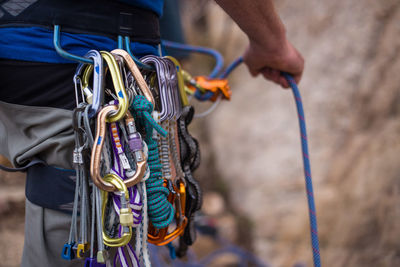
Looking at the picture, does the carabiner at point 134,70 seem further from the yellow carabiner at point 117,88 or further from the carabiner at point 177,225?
the carabiner at point 177,225

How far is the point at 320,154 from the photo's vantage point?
6.81 feet

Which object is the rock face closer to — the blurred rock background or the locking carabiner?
the blurred rock background

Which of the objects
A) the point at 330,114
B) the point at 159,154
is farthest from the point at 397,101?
the point at 159,154

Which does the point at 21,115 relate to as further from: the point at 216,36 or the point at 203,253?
the point at 216,36

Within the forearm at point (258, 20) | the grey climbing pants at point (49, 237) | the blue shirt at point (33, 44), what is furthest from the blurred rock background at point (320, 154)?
the blue shirt at point (33, 44)

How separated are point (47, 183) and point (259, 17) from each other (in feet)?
1.82

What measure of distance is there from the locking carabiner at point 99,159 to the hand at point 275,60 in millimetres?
453

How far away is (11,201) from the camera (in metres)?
2.01

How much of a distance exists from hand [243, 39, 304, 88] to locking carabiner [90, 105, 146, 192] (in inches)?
17.8

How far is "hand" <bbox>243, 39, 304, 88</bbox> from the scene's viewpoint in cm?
83

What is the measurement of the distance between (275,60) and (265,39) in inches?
4.2

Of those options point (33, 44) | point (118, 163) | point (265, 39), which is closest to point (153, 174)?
point (118, 163)

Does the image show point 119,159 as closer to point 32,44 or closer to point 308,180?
point 32,44

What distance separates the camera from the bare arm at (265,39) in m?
0.65
